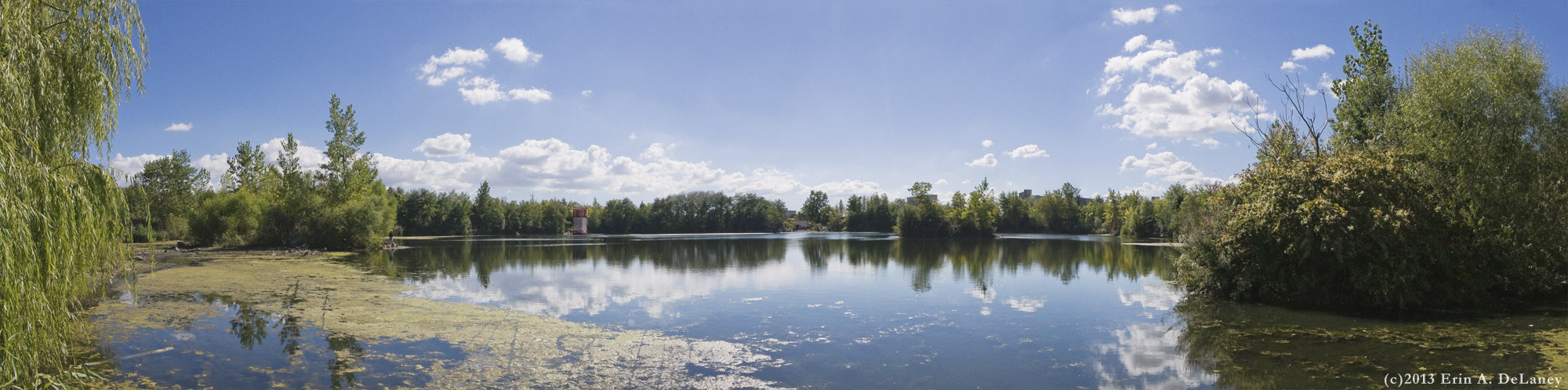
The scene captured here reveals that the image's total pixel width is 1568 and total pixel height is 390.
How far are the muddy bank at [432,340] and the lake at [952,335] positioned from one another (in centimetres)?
15

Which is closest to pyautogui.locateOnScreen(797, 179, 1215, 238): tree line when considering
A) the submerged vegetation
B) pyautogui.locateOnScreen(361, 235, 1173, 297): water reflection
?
pyautogui.locateOnScreen(361, 235, 1173, 297): water reflection

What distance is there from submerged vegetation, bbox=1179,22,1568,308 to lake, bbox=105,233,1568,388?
49.9 inches

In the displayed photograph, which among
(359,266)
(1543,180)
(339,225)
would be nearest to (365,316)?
(359,266)

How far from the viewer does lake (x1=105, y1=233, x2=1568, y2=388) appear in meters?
9.20

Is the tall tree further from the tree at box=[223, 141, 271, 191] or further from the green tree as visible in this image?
the green tree

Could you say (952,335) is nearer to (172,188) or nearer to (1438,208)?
(1438,208)

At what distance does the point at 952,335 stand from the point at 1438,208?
11656mm

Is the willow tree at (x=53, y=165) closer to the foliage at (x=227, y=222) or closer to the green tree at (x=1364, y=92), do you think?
the green tree at (x=1364, y=92)

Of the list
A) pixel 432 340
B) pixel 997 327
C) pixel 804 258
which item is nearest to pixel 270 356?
pixel 432 340

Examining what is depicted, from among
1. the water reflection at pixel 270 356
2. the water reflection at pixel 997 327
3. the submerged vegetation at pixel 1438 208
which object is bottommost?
the water reflection at pixel 997 327

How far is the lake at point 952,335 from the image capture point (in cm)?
920

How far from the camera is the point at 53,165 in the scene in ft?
21.3

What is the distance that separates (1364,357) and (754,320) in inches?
397

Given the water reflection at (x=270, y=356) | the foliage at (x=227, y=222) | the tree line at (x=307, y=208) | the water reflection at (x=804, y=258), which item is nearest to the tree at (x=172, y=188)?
the tree line at (x=307, y=208)
